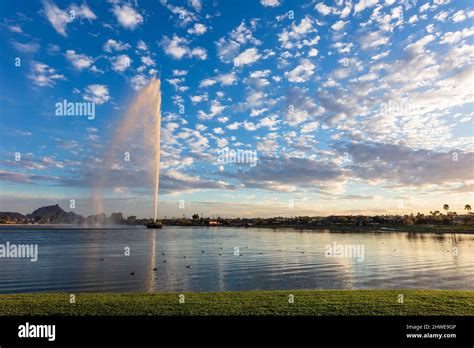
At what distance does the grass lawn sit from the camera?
1579 cm

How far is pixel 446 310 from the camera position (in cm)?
1609

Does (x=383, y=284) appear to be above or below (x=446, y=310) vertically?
below

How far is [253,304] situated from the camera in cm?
1741

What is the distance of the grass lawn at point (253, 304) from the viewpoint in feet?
51.8
